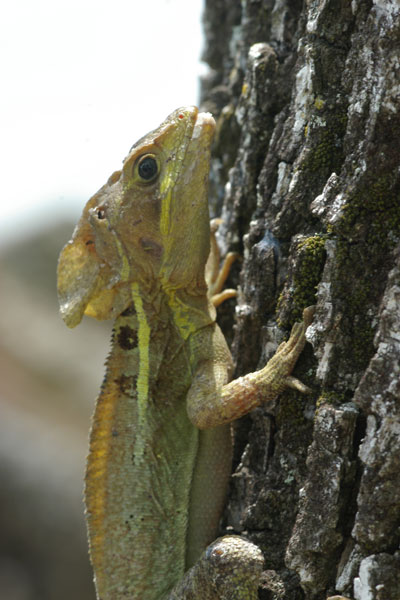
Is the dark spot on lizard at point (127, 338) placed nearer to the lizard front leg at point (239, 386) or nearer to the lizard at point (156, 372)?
the lizard at point (156, 372)

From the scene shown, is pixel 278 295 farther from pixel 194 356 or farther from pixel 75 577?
pixel 75 577

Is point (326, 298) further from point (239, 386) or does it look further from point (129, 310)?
point (129, 310)

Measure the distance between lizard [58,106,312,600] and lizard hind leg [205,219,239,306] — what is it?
6.3 inches

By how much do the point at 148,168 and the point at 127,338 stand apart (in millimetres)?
1335

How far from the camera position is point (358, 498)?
10.5ft

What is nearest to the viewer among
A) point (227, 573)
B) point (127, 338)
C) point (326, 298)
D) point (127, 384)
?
point (326, 298)

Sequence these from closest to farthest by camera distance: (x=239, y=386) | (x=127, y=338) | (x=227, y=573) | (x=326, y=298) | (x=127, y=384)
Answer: (x=326, y=298)
(x=227, y=573)
(x=239, y=386)
(x=127, y=384)
(x=127, y=338)

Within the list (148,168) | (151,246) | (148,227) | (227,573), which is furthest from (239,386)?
(148,168)

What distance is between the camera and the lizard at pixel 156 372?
454 centimetres

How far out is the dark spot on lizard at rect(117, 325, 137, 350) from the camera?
4.89m

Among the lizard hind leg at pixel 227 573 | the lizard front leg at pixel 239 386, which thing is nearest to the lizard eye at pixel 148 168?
the lizard front leg at pixel 239 386

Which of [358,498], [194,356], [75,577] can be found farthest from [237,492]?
[75,577]

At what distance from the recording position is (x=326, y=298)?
3.60 m

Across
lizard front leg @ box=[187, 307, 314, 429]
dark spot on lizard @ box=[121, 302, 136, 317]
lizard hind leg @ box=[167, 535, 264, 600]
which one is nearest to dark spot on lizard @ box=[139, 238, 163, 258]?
dark spot on lizard @ box=[121, 302, 136, 317]
